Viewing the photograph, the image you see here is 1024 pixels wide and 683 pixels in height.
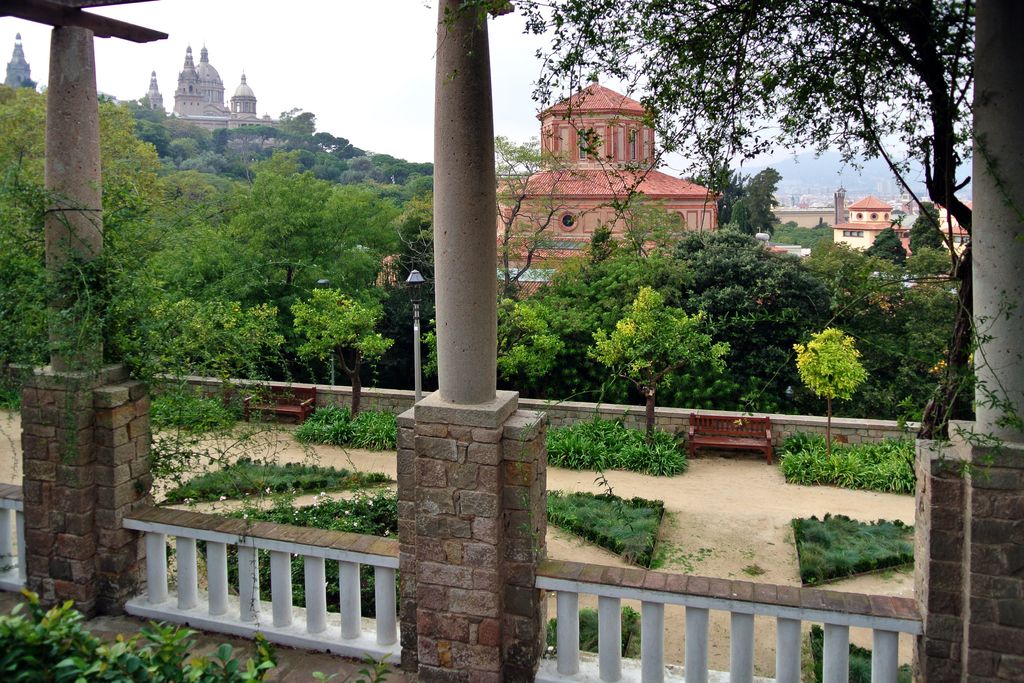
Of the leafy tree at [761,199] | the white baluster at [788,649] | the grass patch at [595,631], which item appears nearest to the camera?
the white baluster at [788,649]

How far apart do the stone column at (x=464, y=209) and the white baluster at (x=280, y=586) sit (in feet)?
4.38

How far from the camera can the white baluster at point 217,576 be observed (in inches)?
166

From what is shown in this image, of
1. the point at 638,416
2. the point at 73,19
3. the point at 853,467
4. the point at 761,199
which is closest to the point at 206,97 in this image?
the point at 761,199

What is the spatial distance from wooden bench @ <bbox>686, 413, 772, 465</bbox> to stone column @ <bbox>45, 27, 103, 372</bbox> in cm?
1078

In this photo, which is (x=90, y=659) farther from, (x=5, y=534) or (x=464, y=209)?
(x=5, y=534)

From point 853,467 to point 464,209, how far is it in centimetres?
1037

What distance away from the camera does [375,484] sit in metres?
11.3

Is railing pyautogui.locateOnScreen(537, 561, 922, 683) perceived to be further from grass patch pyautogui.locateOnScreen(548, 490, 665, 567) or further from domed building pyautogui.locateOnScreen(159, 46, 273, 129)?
domed building pyautogui.locateOnScreen(159, 46, 273, 129)

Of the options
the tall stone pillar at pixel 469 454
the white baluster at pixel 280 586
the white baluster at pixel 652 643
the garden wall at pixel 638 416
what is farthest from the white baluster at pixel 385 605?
the garden wall at pixel 638 416

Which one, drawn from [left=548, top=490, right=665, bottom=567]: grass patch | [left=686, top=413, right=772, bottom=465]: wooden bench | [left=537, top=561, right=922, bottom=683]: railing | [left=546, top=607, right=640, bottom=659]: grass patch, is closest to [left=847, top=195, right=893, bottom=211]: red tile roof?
[left=686, top=413, right=772, bottom=465]: wooden bench

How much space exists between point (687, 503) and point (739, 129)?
7.89 meters

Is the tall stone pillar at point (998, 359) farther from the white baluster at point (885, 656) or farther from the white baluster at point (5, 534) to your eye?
the white baluster at point (5, 534)

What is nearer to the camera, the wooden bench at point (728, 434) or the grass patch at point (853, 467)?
the grass patch at point (853, 467)

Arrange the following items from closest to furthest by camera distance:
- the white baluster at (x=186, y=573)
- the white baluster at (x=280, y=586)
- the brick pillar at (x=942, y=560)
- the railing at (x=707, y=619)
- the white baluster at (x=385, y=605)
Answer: the brick pillar at (x=942, y=560)
the railing at (x=707, y=619)
the white baluster at (x=385, y=605)
the white baluster at (x=280, y=586)
the white baluster at (x=186, y=573)
